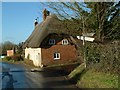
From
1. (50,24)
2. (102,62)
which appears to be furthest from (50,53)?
(102,62)

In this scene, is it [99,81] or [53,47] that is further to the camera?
[53,47]

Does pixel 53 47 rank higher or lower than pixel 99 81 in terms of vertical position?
higher

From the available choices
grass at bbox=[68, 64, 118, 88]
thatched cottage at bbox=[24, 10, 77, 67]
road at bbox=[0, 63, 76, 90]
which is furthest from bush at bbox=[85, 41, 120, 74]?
thatched cottage at bbox=[24, 10, 77, 67]

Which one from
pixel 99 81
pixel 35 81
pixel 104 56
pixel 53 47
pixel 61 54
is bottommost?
pixel 35 81

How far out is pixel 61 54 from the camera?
38469mm

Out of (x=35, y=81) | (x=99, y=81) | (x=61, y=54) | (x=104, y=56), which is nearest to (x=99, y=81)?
(x=99, y=81)

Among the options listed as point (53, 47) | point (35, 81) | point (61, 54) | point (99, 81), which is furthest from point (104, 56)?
point (61, 54)

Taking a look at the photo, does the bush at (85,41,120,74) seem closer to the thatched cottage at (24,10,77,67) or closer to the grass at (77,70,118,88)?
the grass at (77,70,118,88)

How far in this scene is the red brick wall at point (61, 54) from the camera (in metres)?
37.6

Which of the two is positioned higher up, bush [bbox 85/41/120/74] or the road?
bush [bbox 85/41/120/74]

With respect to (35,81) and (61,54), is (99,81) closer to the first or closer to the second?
(35,81)

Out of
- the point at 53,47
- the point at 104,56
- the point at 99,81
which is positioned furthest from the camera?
the point at 53,47

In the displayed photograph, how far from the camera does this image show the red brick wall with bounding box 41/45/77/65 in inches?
1480

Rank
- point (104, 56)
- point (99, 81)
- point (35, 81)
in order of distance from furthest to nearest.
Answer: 1. point (35, 81)
2. point (104, 56)
3. point (99, 81)
